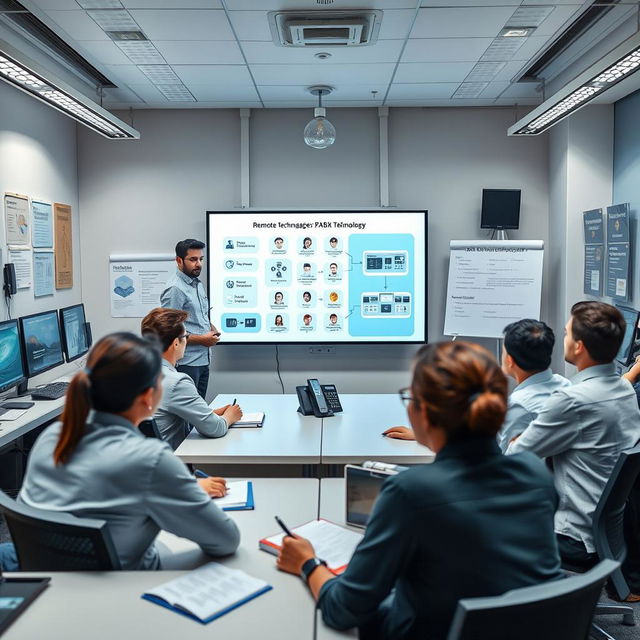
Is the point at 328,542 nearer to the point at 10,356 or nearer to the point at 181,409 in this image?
the point at 181,409

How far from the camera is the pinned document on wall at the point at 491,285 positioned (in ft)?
17.3

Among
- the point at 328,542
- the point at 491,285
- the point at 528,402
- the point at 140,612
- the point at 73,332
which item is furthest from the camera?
the point at 491,285

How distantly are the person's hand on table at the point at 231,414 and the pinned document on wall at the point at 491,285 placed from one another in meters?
2.59

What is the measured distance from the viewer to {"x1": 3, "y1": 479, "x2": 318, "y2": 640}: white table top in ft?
4.46

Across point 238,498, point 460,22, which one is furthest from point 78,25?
point 238,498

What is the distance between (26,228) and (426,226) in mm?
3039

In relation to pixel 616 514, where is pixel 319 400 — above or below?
above

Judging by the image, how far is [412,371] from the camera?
139 centimetres

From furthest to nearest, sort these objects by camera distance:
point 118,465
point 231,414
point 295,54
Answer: point 295,54, point 231,414, point 118,465

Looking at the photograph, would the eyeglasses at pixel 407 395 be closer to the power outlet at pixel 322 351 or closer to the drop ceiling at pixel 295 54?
the drop ceiling at pixel 295 54

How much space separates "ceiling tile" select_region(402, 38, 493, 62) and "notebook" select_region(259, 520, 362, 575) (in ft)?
9.87

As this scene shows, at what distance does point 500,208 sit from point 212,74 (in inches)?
98.7

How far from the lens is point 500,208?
5348 millimetres

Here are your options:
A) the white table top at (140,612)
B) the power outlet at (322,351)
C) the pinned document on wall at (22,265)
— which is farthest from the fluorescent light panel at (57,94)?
the white table top at (140,612)
